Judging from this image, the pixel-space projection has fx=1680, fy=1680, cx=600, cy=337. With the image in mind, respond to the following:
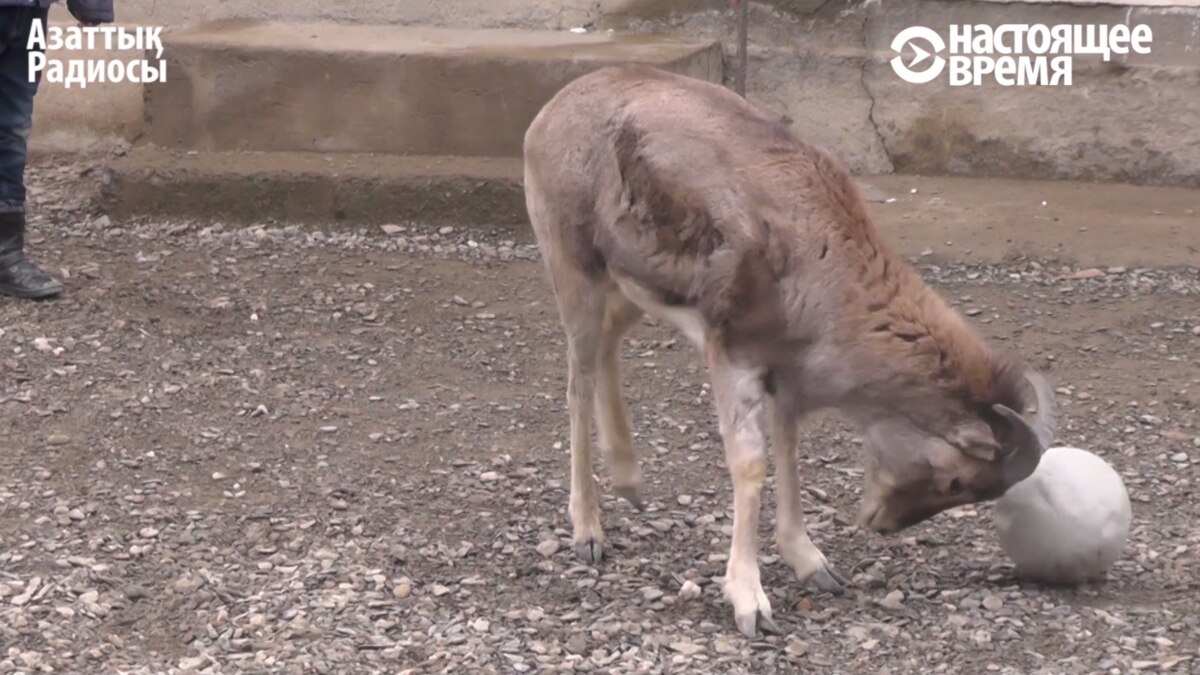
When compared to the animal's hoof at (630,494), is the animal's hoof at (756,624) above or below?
below

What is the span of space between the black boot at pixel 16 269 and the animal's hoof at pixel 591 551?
3598 mm

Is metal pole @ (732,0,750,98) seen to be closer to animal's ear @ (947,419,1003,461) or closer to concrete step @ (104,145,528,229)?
concrete step @ (104,145,528,229)

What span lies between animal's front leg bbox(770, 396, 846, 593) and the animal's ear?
63 cm

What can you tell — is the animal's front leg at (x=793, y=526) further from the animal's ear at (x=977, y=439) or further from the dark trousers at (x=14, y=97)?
the dark trousers at (x=14, y=97)

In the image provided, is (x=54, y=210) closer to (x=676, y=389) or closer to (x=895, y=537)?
(x=676, y=389)

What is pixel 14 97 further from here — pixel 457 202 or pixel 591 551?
pixel 591 551

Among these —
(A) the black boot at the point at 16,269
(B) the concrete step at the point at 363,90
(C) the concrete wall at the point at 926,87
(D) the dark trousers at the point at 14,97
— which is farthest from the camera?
(C) the concrete wall at the point at 926,87

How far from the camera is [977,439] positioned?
474 cm

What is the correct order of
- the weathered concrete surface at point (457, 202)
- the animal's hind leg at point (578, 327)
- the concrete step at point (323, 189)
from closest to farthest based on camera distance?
1. the animal's hind leg at point (578, 327)
2. the weathered concrete surface at point (457, 202)
3. the concrete step at point (323, 189)

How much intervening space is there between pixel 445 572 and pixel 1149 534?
236 centimetres

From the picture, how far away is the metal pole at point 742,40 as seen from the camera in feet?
30.4

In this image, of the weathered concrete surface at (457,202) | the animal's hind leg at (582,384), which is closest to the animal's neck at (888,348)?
the animal's hind leg at (582,384)

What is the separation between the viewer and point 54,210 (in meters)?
9.41

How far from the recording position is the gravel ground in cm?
486
